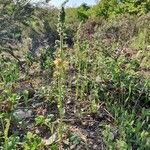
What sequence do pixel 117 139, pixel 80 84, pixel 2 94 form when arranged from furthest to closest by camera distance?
pixel 80 84 → pixel 2 94 → pixel 117 139

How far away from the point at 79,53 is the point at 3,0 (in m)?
1.16

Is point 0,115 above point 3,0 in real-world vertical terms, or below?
below

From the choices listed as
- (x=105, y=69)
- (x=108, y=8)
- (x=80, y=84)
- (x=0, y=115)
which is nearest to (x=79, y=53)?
(x=105, y=69)

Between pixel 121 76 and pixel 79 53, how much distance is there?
82cm

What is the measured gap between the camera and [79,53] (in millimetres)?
5953

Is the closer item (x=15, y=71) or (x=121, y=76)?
(x=121, y=76)

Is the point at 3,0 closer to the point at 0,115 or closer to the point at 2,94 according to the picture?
the point at 2,94

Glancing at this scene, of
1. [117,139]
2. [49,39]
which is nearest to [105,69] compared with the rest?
[117,139]

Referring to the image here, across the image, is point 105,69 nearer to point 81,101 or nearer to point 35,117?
point 81,101

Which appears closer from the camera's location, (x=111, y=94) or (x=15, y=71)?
(x=111, y=94)

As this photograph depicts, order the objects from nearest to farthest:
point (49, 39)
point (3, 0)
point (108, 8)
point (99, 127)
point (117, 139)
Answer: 1. point (117, 139)
2. point (99, 127)
3. point (3, 0)
4. point (49, 39)
5. point (108, 8)

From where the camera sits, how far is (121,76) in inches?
211

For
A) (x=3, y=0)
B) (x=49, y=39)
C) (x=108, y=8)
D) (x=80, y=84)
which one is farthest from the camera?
(x=108, y=8)

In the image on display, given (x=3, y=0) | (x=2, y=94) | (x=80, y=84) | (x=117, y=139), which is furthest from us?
(x=3, y=0)
